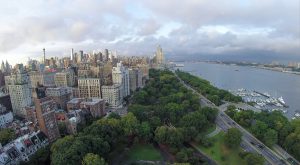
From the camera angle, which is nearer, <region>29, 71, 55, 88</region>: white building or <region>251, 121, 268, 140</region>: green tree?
<region>251, 121, 268, 140</region>: green tree

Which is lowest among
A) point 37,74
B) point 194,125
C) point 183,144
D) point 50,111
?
point 183,144

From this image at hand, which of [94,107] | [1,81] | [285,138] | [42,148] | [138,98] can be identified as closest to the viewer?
[42,148]

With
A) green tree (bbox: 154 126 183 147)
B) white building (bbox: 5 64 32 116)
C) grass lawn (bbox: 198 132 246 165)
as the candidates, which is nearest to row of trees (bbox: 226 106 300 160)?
grass lawn (bbox: 198 132 246 165)

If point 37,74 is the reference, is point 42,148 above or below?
below

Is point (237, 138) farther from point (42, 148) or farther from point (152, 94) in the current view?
point (152, 94)

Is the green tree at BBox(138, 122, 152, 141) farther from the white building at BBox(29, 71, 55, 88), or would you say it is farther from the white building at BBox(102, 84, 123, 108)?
the white building at BBox(29, 71, 55, 88)

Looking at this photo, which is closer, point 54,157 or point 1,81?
point 54,157

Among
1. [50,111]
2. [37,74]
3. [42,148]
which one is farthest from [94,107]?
[37,74]
